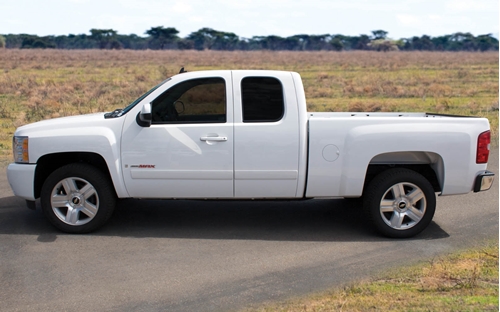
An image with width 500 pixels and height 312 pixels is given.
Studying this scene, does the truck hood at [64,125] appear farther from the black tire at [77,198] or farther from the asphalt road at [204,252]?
the asphalt road at [204,252]

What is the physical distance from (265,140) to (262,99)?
1.53 ft

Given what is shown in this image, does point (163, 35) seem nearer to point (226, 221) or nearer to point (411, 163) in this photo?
point (226, 221)

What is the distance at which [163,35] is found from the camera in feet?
360

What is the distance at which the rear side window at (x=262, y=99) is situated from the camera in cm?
727

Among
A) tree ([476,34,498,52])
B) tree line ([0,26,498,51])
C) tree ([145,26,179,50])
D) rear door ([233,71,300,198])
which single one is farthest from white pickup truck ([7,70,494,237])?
tree ([476,34,498,52])

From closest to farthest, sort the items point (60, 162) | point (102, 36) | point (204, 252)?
1. point (204, 252)
2. point (60, 162)
3. point (102, 36)

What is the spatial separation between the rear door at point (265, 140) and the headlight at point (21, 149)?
228 cm

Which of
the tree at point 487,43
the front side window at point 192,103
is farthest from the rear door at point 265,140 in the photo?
the tree at point 487,43

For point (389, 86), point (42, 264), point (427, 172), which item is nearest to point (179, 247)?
point (42, 264)

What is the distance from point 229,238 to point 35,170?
87.4 inches

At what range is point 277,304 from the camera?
213 inches

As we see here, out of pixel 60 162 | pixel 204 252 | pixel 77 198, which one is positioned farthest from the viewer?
pixel 60 162

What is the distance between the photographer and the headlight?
7422 mm

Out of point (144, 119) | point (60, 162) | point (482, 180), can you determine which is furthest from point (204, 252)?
point (482, 180)
